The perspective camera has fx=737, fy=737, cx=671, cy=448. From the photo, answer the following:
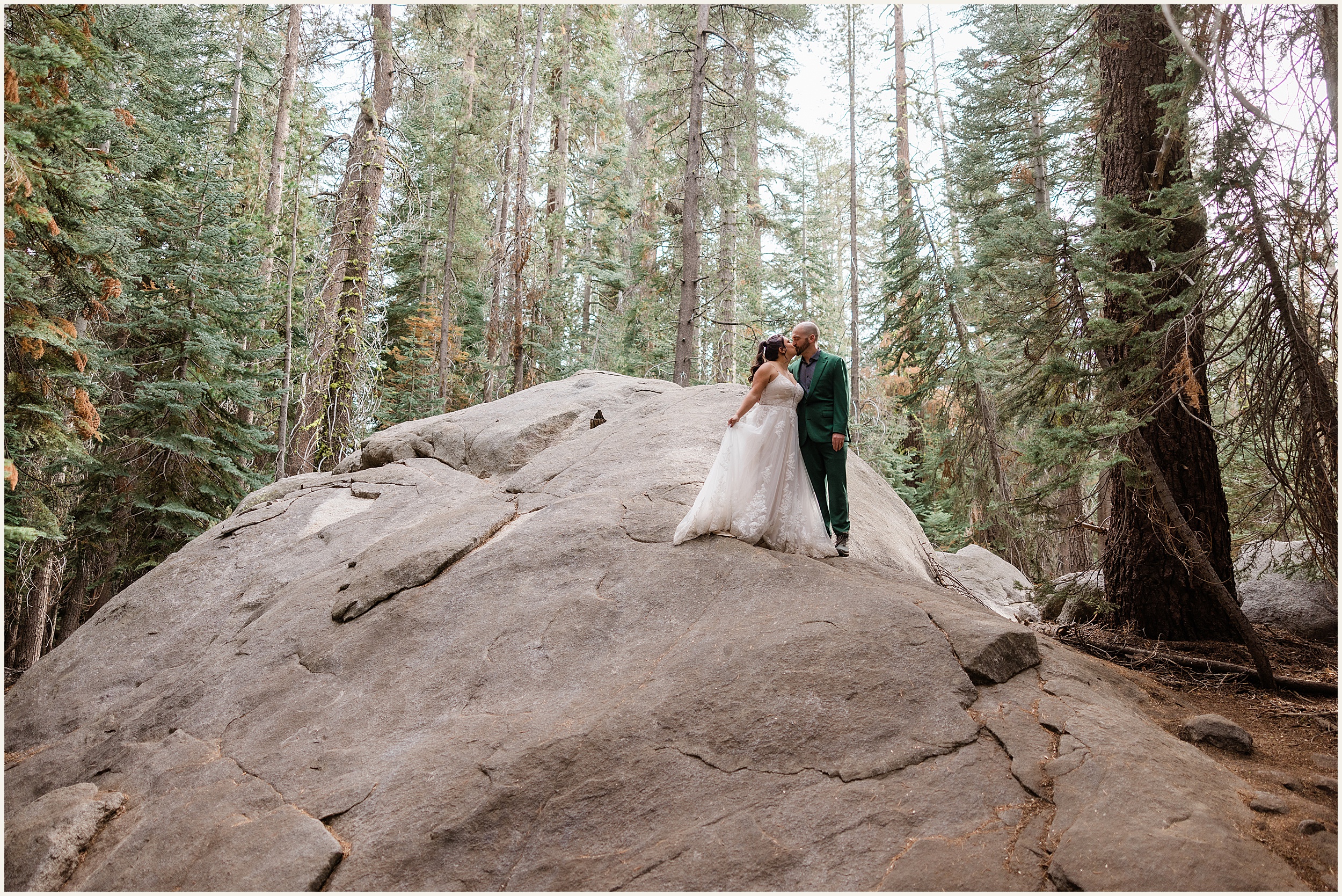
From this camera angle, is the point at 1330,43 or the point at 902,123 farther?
the point at 902,123

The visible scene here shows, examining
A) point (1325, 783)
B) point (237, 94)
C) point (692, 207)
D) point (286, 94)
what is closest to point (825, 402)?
point (1325, 783)

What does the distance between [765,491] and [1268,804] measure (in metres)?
3.66

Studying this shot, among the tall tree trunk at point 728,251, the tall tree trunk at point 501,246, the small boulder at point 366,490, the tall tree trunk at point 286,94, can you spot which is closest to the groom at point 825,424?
the small boulder at point 366,490

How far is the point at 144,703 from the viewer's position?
6367 millimetres

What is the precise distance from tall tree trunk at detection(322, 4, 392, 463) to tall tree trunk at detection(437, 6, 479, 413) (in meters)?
5.01

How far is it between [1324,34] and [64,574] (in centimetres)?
1765

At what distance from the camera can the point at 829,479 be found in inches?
252

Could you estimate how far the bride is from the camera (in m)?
6.23

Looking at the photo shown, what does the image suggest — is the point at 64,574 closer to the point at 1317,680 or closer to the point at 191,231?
the point at 191,231

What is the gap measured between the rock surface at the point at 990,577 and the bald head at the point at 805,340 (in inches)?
255

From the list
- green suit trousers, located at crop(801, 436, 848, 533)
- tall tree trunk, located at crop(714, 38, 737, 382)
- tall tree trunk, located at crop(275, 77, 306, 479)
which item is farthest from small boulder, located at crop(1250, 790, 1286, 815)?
tall tree trunk, located at crop(714, 38, 737, 382)

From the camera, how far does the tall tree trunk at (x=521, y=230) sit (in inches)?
694

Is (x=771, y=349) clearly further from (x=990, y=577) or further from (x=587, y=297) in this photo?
(x=587, y=297)

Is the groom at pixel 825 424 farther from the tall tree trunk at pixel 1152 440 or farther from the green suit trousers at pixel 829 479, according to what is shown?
the tall tree trunk at pixel 1152 440
